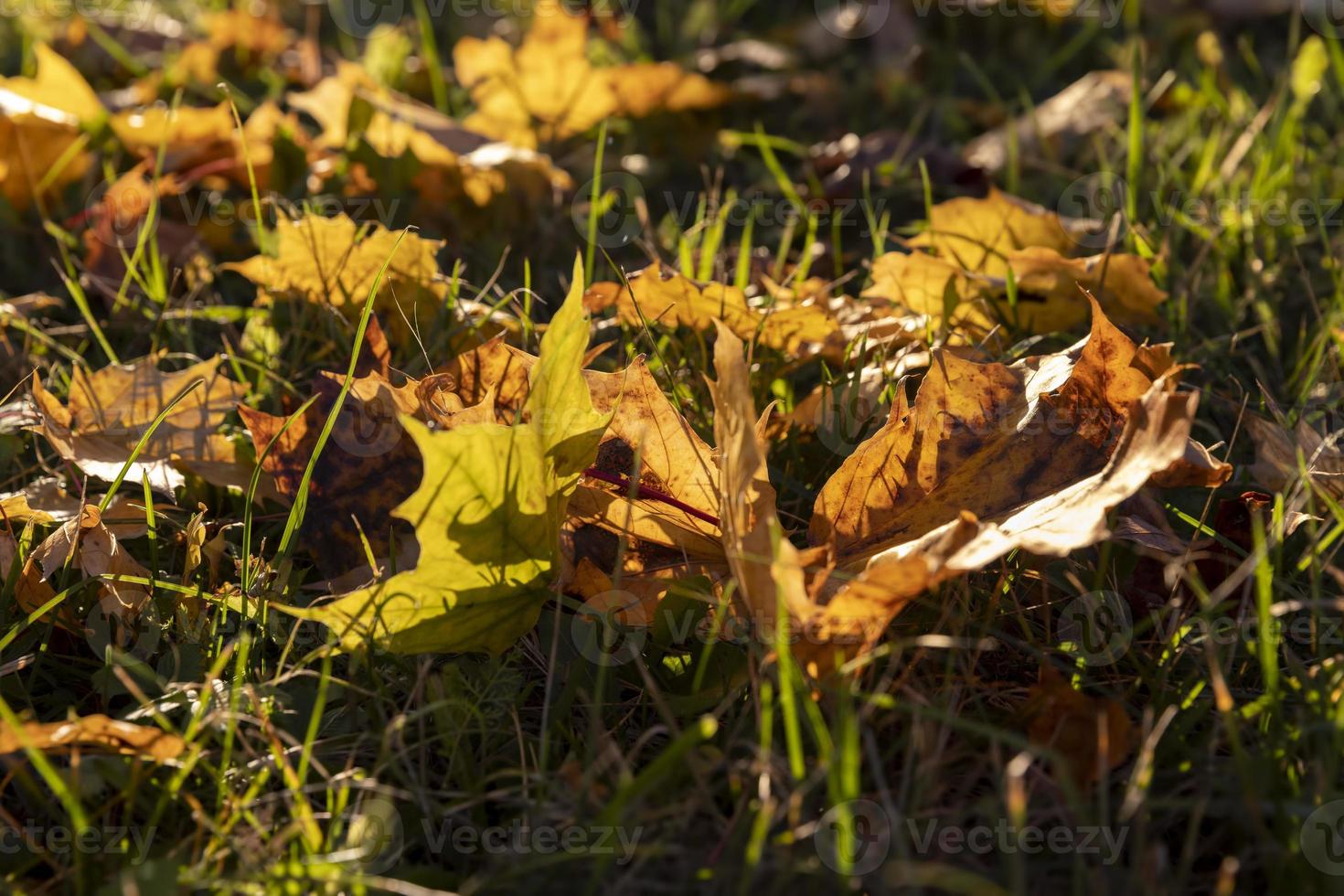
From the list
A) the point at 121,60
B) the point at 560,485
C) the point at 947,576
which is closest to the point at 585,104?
the point at 121,60

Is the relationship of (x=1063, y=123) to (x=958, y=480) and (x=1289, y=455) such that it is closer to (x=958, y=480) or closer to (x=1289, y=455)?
(x=1289, y=455)

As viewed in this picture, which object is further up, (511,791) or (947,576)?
(947,576)

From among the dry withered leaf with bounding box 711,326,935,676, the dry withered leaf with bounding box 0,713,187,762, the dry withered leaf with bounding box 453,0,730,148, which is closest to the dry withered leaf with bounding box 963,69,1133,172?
the dry withered leaf with bounding box 453,0,730,148

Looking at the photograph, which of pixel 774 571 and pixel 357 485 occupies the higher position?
pixel 774 571

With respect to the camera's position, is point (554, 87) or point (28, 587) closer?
point (28, 587)

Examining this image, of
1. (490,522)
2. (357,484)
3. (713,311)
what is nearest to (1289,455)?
(713,311)

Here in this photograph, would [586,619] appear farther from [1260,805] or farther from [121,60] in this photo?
[121,60]

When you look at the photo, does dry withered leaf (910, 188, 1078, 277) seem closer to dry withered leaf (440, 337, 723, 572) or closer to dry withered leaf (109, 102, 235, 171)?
dry withered leaf (440, 337, 723, 572)
